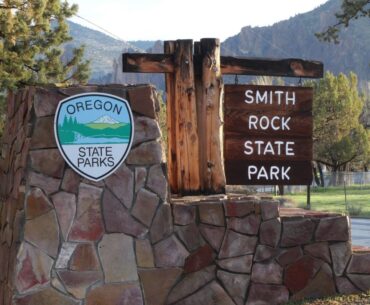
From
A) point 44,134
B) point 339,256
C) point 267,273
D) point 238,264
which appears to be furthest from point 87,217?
point 339,256

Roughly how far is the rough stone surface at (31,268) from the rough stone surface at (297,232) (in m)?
2.63

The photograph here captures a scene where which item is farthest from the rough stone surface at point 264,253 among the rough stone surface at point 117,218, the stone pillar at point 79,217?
the rough stone surface at point 117,218

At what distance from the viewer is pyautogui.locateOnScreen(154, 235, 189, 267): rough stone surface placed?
672 centimetres

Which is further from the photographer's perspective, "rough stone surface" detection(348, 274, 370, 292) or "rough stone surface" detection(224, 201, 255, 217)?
"rough stone surface" detection(348, 274, 370, 292)

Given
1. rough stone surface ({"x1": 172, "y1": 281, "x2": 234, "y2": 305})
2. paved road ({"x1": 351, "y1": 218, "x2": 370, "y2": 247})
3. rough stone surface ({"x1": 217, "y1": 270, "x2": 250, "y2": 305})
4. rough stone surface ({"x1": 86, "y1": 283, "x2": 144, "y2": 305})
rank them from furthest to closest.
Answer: paved road ({"x1": 351, "y1": 218, "x2": 370, "y2": 247}) → rough stone surface ({"x1": 217, "y1": 270, "x2": 250, "y2": 305}) → rough stone surface ({"x1": 172, "y1": 281, "x2": 234, "y2": 305}) → rough stone surface ({"x1": 86, "y1": 283, "x2": 144, "y2": 305})

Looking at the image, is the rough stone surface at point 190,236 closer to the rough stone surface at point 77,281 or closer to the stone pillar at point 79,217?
the stone pillar at point 79,217

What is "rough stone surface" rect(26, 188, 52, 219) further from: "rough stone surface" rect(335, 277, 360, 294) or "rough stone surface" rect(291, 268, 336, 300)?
"rough stone surface" rect(335, 277, 360, 294)

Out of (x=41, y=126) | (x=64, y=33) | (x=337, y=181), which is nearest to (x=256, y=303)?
(x=41, y=126)

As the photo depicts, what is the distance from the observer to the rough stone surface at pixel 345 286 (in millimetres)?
7449

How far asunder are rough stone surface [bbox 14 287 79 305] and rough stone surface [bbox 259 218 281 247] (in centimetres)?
230

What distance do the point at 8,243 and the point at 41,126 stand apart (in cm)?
143

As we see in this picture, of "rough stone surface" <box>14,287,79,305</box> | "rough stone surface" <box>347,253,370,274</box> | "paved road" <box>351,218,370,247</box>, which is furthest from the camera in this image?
"paved road" <box>351,218,370,247</box>

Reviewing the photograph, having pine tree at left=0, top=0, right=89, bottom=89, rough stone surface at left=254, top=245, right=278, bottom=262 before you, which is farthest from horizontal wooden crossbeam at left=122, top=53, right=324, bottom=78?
pine tree at left=0, top=0, right=89, bottom=89

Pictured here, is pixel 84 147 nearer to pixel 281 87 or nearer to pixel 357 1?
pixel 281 87
